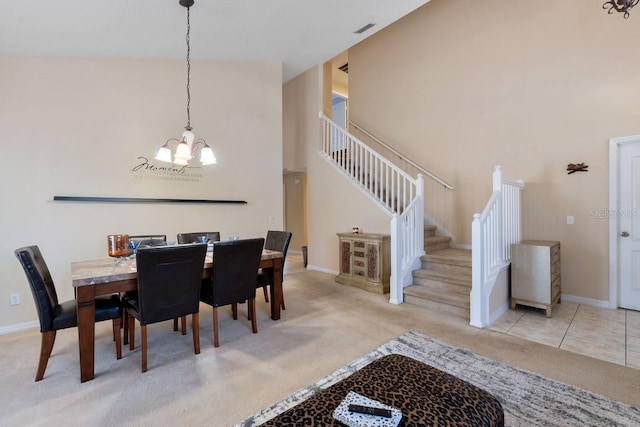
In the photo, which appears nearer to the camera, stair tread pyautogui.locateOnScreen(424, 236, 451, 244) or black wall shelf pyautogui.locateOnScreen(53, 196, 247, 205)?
black wall shelf pyautogui.locateOnScreen(53, 196, 247, 205)

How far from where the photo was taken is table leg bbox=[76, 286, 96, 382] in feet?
7.50

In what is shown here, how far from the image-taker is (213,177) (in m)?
4.73

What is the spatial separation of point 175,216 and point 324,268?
292 cm

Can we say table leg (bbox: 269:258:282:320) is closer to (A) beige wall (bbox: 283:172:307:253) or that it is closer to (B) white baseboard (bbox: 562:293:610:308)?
(B) white baseboard (bbox: 562:293:610:308)

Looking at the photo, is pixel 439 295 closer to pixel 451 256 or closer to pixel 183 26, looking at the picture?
pixel 451 256

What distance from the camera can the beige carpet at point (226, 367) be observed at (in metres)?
1.98

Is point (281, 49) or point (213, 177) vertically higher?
point (281, 49)

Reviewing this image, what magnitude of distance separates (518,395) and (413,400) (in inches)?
48.0

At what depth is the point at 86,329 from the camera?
231 cm

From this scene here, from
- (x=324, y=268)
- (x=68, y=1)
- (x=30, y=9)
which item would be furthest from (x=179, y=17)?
(x=324, y=268)

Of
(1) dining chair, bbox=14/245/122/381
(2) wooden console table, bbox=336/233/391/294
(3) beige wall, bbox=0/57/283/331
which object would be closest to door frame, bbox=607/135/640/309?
(2) wooden console table, bbox=336/233/391/294

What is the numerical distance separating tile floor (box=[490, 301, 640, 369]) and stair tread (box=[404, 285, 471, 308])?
0.39 metres

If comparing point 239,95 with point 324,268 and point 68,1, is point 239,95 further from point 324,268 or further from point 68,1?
point 324,268

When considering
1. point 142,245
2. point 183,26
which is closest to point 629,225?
point 142,245
